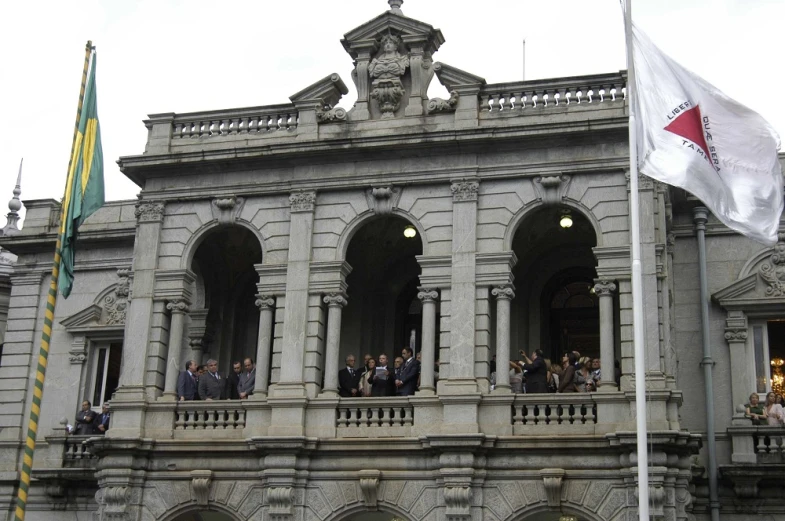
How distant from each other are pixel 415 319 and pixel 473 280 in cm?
534

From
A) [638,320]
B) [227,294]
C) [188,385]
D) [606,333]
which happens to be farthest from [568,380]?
[227,294]


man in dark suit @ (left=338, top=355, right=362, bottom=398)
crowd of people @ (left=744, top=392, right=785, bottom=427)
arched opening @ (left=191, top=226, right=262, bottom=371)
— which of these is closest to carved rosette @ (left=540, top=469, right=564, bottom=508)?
man in dark suit @ (left=338, top=355, right=362, bottom=398)

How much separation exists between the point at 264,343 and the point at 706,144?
41.5ft

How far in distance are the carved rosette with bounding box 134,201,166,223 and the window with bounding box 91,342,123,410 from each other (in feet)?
19.8

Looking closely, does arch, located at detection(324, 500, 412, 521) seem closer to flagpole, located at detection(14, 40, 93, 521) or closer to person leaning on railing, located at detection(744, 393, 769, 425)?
flagpole, located at detection(14, 40, 93, 521)

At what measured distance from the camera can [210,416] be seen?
28.9 metres

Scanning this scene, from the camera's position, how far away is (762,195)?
20359mm

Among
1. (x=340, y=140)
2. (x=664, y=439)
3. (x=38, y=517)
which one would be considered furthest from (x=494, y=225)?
(x=38, y=517)

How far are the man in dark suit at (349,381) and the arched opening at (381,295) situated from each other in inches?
114

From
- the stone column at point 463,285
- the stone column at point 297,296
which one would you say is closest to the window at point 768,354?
the stone column at point 463,285

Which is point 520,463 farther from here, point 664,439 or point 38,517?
point 38,517

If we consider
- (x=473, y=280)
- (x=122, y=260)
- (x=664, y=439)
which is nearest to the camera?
(x=664, y=439)

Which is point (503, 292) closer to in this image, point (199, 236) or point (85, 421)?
point (199, 236)

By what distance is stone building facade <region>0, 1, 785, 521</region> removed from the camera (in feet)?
87.2
